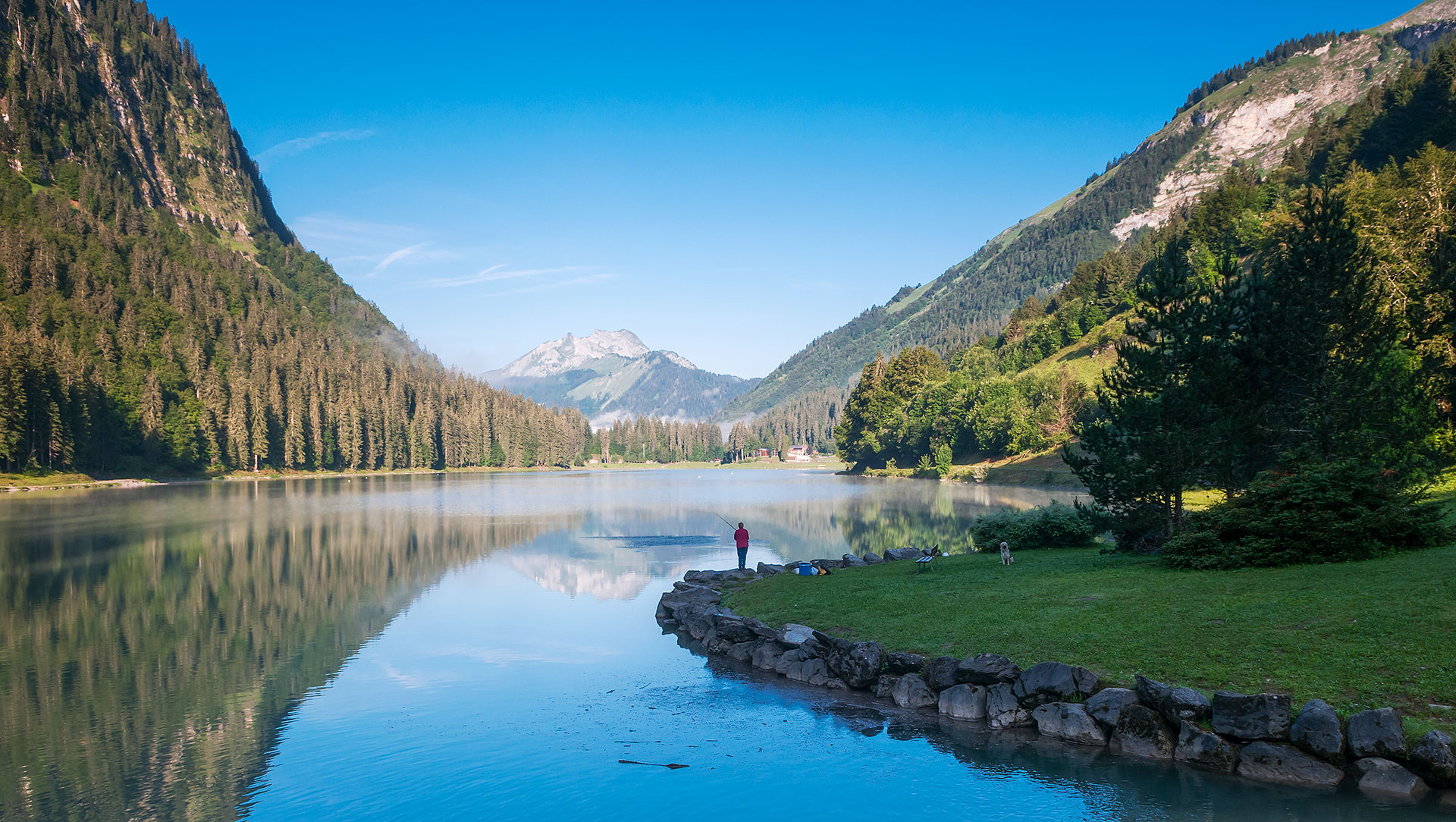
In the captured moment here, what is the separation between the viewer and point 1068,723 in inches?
553

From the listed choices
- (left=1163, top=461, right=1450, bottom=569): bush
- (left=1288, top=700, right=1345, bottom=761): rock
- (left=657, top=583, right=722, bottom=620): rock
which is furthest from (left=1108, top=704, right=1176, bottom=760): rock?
(left=657, top=583, right=722, bottom=620): rock

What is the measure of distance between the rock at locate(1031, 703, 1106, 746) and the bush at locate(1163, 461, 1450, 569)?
8.94 m

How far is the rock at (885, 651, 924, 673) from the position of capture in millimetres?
16906

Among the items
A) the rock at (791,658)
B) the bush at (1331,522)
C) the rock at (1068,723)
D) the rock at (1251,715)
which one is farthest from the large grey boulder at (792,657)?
the bush at (1331,522)

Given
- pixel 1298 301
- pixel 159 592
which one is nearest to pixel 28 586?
pixel 159 592

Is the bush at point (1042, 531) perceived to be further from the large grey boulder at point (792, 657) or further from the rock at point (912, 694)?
the rock at point (912, 694)

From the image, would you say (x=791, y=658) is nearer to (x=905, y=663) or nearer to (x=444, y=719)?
(x=905, y=663)

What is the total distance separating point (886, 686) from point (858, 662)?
814 mm

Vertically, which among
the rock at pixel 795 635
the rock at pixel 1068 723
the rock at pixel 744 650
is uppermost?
the rock at pixel 795 635

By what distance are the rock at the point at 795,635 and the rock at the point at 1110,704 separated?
691 centimetres

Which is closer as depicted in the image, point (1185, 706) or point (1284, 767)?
point (1284, 767)

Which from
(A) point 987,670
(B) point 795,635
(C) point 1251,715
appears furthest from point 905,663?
(C) point 1251,715

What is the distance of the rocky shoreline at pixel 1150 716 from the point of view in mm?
11164

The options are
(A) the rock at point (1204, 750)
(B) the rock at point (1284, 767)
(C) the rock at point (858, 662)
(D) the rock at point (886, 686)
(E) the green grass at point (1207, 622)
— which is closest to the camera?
(B) the rock at point (1284, 767)
